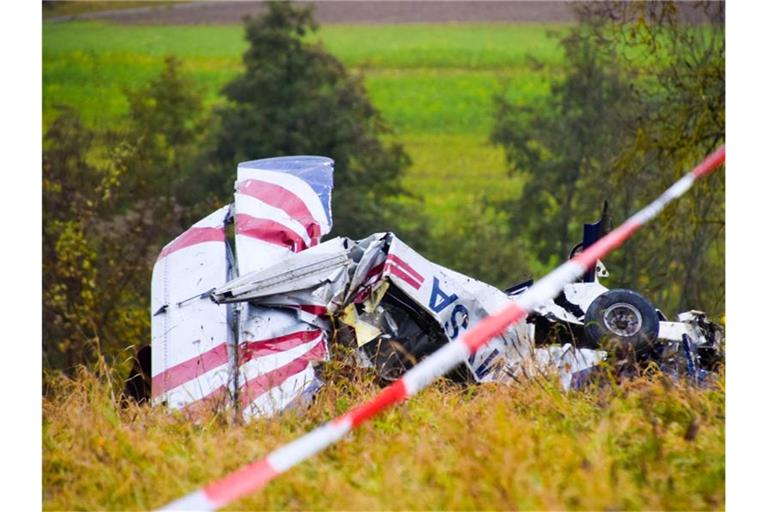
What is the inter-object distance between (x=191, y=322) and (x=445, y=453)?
2011 mm

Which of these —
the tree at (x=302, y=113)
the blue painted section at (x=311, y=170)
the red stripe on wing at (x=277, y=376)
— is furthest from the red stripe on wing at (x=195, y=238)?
the tree at (x=302, y=113)

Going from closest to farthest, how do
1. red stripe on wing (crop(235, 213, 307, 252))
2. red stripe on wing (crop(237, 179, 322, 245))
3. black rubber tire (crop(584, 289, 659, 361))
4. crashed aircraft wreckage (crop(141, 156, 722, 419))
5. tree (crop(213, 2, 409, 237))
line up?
crashed aircraft wreckage (crop(141, 156, 722, 419))
black rubber tire (crop(584, 289, 659, 361))
red stripe on wing (crop(235, 213, 307, 252))
red stripe on wing (crop(237, 179, 322, 245))
tree (crop(213, 2, 409, 237))

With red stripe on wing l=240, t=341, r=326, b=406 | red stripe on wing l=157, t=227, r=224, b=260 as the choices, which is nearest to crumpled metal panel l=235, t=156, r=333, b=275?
red stripe on wing l=157, t=227, r=224, b=260

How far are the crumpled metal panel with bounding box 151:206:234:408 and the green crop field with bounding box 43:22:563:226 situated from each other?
78.9 feet

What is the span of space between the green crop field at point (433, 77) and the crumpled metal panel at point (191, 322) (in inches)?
946

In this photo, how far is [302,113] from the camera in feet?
112

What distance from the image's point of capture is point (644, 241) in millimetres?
24859

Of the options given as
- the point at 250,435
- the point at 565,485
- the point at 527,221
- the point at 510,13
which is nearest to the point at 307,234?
the point at 250,435

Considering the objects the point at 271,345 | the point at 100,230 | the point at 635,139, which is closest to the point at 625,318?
the point at 271,345

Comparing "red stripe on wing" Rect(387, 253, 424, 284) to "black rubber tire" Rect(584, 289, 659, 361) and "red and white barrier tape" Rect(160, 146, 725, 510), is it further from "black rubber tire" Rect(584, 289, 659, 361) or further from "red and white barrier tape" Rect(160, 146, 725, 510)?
"red and white barrier tape" Rect(160, 146, 725, 510)

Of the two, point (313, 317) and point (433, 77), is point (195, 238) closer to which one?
point (313, 317)

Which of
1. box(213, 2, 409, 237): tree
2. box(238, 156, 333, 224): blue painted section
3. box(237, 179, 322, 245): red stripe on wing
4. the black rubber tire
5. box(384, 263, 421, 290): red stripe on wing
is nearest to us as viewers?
box(384, 263, 421, 290): red stripe on wing

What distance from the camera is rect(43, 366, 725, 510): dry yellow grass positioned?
3420 mm

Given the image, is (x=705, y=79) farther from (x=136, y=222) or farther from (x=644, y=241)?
(x=136, y=222)
